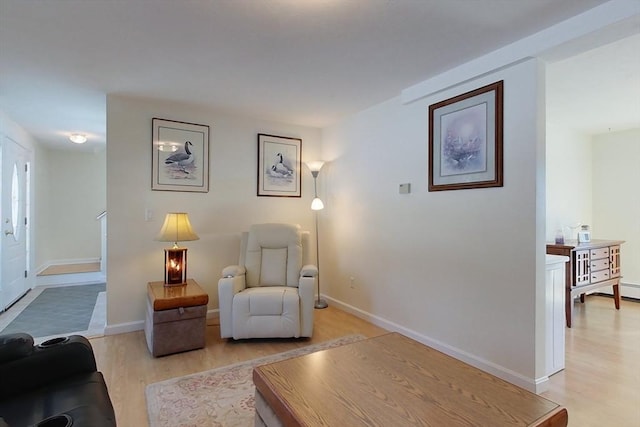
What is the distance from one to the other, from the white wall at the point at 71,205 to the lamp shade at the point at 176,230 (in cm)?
425

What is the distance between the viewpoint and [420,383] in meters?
1.46

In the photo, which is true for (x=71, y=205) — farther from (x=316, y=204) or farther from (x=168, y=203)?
(x=316, y=204)

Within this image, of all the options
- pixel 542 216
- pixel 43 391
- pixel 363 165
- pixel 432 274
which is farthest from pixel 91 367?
pixel 363 165

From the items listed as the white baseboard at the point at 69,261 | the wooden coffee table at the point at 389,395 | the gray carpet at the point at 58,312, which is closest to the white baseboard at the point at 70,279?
the gray carpet at the point at 58,312

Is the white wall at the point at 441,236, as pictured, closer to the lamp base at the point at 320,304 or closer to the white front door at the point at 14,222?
the lamp base at the point at 320,304

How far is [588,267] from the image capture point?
12.2ft

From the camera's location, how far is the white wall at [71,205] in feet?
19.8

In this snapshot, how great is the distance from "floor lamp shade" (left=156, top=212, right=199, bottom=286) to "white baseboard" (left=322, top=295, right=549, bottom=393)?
1895mm

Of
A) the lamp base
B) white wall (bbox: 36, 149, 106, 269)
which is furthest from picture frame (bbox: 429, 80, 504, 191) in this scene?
white wall (bbox: 36, 149, 106, 269)

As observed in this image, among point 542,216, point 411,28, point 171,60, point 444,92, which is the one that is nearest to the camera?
point 411,28

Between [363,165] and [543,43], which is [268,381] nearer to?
[543,43]

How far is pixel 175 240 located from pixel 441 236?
2.31 meters

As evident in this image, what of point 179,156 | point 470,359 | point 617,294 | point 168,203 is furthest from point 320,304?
point 617,294

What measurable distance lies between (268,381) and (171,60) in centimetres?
224
